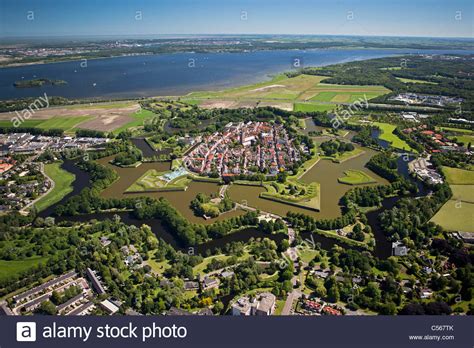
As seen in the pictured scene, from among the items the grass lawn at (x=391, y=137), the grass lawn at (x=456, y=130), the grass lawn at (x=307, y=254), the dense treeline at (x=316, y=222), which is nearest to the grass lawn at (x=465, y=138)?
the grass lawn at (x=456, y=130)

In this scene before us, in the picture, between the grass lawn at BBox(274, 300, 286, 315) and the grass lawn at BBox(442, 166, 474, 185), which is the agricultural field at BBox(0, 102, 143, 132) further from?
the grass lawn at BBox(442, 166, 474, 185)

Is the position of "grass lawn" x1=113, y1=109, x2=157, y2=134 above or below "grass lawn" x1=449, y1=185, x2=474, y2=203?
above

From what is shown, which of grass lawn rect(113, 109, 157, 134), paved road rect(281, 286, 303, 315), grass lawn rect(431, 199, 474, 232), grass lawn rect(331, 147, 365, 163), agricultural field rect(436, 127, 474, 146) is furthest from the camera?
grass lawn rect(113, 109, 157, 134)

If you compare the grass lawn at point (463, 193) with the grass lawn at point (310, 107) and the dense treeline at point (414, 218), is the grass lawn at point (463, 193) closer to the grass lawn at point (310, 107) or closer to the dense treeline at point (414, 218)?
the dense treeline at point (414, 218)

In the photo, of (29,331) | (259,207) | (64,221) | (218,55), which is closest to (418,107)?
(259,207)

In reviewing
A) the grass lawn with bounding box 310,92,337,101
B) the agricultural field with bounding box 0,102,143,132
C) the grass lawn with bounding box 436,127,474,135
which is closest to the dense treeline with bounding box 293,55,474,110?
the grass lawn with bounding box 310,92,337,101

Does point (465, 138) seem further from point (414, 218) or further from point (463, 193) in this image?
point (414, 218)
